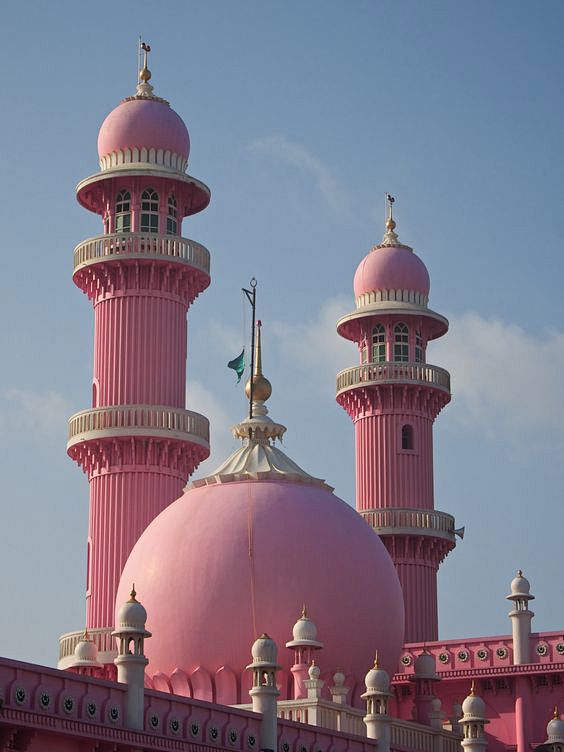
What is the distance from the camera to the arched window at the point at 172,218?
1580 inches

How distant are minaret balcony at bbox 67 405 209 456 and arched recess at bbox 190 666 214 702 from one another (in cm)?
796

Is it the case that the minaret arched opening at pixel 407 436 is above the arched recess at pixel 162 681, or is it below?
above

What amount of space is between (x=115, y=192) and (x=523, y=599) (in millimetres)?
12929

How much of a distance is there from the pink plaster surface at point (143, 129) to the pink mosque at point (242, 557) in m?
0.06

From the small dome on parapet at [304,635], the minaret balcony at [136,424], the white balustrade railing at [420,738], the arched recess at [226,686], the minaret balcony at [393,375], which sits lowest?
the white balustrade railing at [420,738]

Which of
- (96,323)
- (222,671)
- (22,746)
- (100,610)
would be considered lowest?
(22,746)

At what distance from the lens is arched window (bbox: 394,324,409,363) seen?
148 feet

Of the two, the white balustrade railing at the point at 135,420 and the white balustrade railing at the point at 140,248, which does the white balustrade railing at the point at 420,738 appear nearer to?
the white balustrade railing at the point at 135,420

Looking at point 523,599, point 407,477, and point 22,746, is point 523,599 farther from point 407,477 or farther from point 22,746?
point 22,746

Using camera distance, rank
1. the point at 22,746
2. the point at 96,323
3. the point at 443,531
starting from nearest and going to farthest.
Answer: the point at 22,746, the point at 96,323, the point at 443,531

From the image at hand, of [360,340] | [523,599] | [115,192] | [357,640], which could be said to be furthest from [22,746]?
[360,340]

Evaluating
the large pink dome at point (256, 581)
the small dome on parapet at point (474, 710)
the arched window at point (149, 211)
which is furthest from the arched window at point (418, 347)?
the small dome on parapet at point (474, 710)

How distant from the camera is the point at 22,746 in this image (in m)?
22.3

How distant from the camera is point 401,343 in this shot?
45156 millimetres
